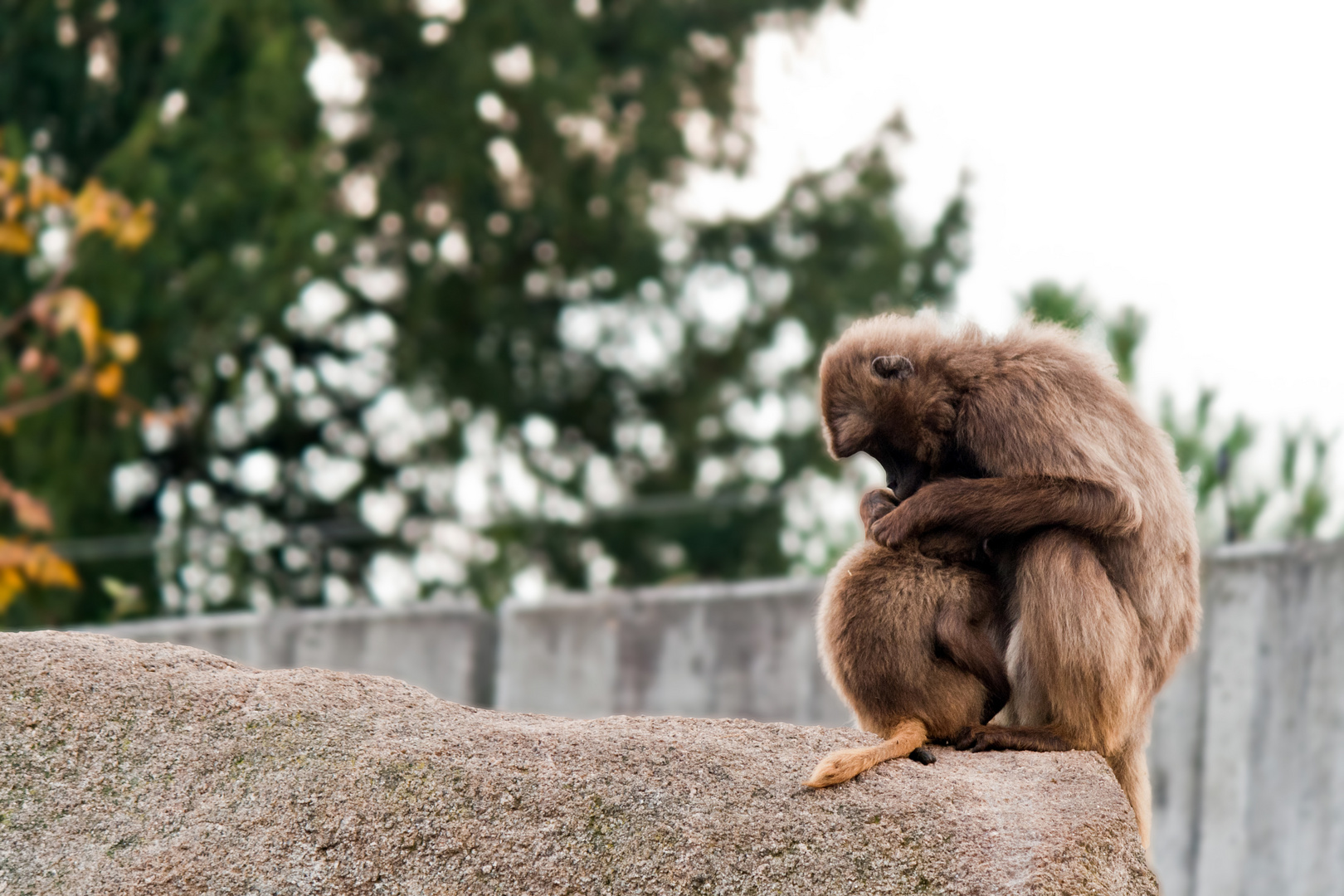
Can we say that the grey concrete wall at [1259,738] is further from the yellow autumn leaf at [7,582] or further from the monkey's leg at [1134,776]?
the yellow autumn leaf at [7,582]

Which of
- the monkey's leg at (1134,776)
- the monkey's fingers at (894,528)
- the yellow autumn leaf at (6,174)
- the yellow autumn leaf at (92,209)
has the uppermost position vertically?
the yellow autumn leaf at (6,174)

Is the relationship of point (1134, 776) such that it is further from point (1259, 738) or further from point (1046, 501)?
point (1259, 738)

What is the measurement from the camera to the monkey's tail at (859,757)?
12.3 feet

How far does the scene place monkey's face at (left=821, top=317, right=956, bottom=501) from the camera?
4691 mm

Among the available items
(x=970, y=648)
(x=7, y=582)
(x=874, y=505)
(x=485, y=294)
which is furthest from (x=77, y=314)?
(x=485, y=294)

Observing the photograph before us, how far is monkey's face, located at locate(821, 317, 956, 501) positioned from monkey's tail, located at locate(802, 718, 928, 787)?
89 centimetres

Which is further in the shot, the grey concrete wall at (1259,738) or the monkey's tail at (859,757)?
the grey concrete wall at (1259,738)

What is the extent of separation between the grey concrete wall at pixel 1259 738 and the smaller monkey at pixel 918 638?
333 cm

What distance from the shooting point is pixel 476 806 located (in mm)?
3762

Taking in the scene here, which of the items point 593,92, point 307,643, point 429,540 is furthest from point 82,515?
point 593,92

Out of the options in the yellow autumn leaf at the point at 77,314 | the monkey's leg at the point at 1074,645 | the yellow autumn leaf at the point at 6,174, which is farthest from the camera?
the yellow autumn leaf at the point at 77,314

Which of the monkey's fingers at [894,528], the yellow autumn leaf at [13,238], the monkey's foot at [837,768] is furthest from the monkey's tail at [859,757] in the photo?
the yellow autumn leaf at [13,238]

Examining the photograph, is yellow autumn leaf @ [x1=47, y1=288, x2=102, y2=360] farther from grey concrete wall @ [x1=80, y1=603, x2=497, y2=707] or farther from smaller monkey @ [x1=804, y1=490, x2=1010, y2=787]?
smaller monkey @ [x1=804, y1=490, x2=1010, y2=787]

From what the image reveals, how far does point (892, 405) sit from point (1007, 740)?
1.01 m
